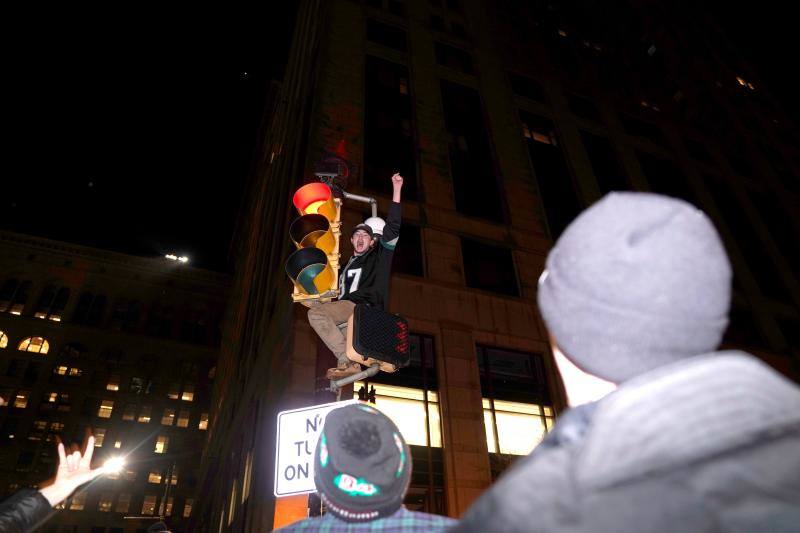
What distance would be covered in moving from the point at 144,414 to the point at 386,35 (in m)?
60.7

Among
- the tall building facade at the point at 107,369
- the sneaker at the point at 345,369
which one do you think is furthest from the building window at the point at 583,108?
the tall building facade at the point at 107,369

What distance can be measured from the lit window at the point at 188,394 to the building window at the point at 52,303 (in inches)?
747

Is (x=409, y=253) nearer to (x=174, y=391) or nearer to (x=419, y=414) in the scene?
(x=419, y=414)

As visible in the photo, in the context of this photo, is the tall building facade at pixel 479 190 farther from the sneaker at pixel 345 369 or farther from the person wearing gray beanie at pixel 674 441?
the person wearing gray beanie at pixel 674 441

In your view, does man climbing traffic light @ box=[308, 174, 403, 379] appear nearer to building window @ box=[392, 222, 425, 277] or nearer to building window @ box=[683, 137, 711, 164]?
building window @ box=[392, 222, 425, 277]

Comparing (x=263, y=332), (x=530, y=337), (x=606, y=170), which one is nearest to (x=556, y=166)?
(x=606, y=170)

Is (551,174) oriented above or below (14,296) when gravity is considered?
below

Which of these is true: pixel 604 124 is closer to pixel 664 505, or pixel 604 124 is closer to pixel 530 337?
pixel 530 337

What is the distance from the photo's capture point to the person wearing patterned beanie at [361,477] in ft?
7.15

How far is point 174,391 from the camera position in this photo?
64750 millimetres

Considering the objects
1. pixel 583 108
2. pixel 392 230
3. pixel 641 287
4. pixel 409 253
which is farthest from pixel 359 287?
pixel 583 108

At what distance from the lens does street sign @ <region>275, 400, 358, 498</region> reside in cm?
546

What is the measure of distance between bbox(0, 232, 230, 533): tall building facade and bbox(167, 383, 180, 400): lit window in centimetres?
14

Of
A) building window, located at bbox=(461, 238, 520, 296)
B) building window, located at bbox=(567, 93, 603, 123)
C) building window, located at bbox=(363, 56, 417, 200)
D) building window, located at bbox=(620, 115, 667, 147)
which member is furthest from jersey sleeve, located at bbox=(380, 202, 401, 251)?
building window, located at bbox=(620, 115, 667, 147)
